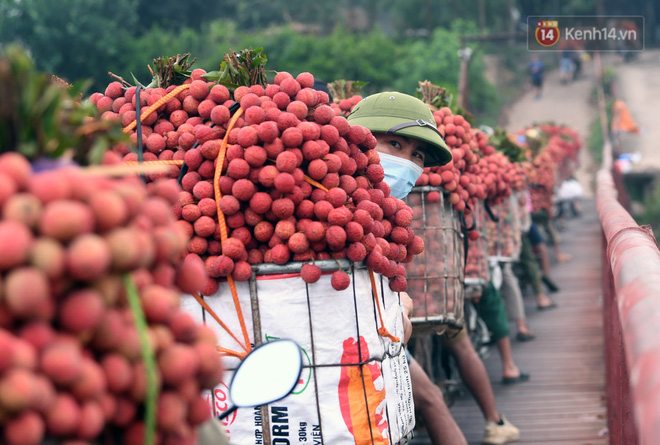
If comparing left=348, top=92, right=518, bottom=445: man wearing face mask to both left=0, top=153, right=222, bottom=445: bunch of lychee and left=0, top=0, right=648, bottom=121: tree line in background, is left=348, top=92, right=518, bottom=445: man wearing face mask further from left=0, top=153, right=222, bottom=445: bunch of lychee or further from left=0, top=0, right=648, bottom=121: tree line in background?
left=0, top=0, right=648, bottom=121: tree line in background

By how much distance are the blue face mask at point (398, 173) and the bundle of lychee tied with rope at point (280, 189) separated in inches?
27.2

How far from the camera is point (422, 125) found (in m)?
3.22

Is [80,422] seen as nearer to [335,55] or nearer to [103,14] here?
[335,55]

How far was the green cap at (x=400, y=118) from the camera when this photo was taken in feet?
10.4

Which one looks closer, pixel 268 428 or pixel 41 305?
pixel 41 305

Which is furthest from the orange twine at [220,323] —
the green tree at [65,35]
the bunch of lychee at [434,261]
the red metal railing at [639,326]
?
the green tree at [65,35]

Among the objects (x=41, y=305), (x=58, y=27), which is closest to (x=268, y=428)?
(x=41, y=305)

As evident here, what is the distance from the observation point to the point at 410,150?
3.25 m

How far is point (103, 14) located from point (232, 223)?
2918 centimetres

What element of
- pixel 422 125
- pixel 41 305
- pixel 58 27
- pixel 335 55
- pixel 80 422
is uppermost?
pixel 58 27

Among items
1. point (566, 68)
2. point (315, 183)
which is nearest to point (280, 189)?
point (315, 183)

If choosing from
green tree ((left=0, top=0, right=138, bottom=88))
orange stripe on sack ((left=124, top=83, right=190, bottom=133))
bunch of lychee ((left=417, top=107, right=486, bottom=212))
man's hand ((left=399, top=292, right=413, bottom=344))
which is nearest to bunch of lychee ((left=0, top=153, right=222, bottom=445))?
orange stripe on sack ((left=124, top=83, right=190, bottom=133))

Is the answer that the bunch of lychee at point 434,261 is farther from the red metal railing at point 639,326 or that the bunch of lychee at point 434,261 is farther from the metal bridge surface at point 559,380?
the metal bridge surface at point 559,380

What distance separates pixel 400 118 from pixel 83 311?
94.0 inches
